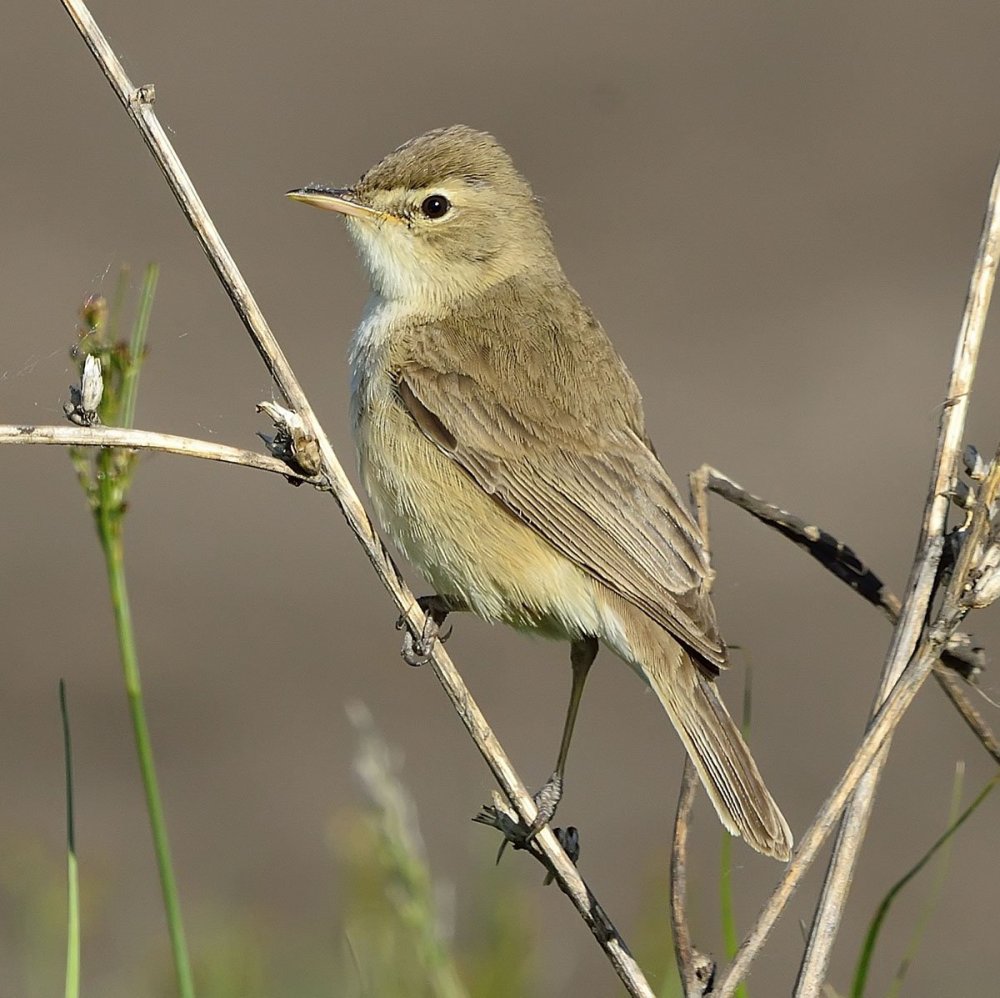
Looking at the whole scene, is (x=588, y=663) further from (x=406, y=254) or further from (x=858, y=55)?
(x=858, y=55)

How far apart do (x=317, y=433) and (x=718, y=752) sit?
4.22 feet

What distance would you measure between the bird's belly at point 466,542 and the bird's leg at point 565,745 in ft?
0.42

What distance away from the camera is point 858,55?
13758 millimetres

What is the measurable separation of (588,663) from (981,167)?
9005 millimetres

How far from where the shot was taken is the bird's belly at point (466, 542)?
437cm

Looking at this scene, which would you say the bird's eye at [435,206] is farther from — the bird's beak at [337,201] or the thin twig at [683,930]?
the thin twig at [683,930]

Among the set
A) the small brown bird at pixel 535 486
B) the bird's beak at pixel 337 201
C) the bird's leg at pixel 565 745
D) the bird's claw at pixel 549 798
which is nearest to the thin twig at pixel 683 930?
the bird's leg at pixel 565 745

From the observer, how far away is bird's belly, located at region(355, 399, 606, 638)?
14.3 ft

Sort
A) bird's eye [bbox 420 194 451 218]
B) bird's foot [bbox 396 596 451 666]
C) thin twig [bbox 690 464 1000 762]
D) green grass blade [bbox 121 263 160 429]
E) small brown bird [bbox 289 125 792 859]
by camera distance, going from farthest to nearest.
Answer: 1. bird's eye [bbox 420 194 451 218]
2. small brown bird [bbox 289 125 792 859]
3. bird's foot [bbox 396 596 451 666]
4. thin twig [bbox 690 464 1000 762]
5. green grass blade [bbox 121 263 160 429]

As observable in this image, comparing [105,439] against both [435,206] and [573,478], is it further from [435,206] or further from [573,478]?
[435,206]

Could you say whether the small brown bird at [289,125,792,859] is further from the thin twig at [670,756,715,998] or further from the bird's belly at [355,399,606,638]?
the thin twig at [670,756,715,998]

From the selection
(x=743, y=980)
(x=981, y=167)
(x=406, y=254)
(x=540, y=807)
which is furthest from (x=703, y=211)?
(x=743, y=980)

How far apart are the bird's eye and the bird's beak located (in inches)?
5.4

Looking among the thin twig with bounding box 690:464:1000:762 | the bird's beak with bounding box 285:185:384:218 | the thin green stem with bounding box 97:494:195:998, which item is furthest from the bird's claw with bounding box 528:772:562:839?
the bird's beak with bounding box 285:185:384:218
